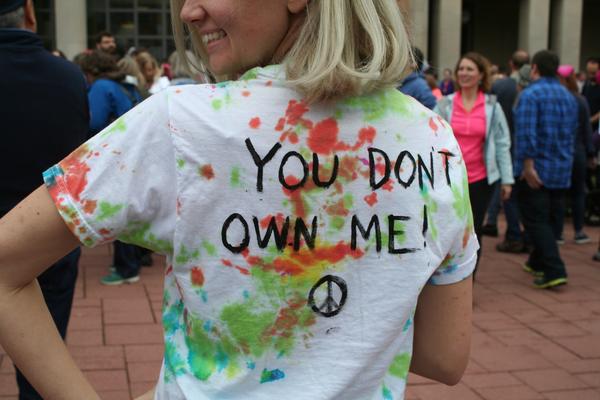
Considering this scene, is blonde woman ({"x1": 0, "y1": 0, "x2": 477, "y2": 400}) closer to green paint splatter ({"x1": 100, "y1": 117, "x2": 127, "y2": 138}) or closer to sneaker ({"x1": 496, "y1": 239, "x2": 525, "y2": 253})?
green paint splatter ({"x1": 100, "y1": 117, "x2": 127, "y2": 138})

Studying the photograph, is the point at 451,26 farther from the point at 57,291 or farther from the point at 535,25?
the point at 57,291

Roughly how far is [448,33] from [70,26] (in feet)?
42.6

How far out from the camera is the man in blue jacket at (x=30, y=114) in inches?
119

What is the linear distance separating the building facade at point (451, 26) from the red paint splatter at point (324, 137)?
18630 mm

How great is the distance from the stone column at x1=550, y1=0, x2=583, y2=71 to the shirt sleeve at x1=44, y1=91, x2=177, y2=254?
31.6 metres

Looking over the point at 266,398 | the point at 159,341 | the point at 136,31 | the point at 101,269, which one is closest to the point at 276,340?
the point at 266,398

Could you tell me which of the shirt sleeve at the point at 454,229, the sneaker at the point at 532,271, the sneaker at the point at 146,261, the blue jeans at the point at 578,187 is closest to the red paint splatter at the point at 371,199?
the shirt sleeve at the point at 454,229

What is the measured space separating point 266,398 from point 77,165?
424mm

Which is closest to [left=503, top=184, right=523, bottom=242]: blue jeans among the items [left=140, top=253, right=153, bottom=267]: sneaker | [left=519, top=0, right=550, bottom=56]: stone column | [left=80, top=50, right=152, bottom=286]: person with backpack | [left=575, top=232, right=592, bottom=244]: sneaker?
[left=575, top=232, right=592, bottom=244]: sneaker

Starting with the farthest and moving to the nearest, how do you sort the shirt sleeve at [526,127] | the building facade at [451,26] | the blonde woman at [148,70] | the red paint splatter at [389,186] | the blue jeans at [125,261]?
1. the building facade at [451,26]
2. the blonde woman at [148,70]
3. the shirt sleeve at [526,127]
4. the blue jeans at [125,261]
5. the red paint splatter at [389,186]

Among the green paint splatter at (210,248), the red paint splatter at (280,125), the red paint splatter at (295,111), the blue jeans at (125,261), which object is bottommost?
the blue jeans at (125,261)

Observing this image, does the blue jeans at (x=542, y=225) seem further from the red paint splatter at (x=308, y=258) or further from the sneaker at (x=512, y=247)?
the red paint splatter at (x=308, y=258)

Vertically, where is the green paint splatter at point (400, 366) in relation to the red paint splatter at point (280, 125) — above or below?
below

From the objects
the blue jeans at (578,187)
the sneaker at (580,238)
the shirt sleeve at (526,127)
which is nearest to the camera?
the shirt sleeve at (526,127)
